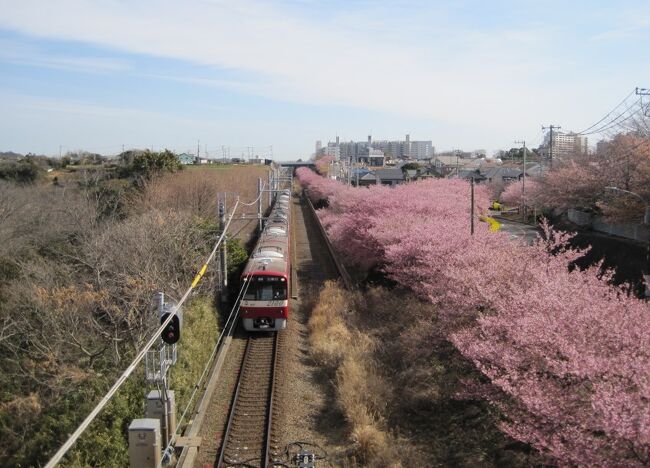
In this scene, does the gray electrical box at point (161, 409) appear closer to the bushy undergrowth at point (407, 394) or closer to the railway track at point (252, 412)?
the railway track at point (252, 412)

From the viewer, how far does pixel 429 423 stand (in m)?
12.7

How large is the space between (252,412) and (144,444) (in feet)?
18.1

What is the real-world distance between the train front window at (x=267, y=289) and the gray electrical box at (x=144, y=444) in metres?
10.3

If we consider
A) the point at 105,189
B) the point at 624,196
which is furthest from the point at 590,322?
the point at 105,189

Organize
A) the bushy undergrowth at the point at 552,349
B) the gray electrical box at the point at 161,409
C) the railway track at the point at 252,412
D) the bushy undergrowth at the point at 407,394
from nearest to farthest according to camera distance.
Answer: the bushy undergrowth at the point at 552,349
the gray electrical box at the point at 161,409
the bushy undergrowth at the point at 407,394
the railway track at the point at 252,412

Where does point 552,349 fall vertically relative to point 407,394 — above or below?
above

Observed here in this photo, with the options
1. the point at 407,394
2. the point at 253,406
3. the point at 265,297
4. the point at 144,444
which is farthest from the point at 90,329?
the point at 144,444

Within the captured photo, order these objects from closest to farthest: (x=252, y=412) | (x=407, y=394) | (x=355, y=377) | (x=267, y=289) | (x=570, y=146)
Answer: (x=252, y=412)
(x=407, y=394)
(x=355, y=377)
(x=267, y=289)
(x=570, y=146)

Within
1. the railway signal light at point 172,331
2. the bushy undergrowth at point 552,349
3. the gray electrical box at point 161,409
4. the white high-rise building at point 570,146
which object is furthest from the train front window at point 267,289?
the white high-rise building at point 570,146

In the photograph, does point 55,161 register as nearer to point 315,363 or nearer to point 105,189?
point 105,189

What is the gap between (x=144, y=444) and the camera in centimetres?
775

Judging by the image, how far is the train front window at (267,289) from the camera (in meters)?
18.1

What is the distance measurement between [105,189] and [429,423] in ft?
90.0

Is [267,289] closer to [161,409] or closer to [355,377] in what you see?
[355,377]
